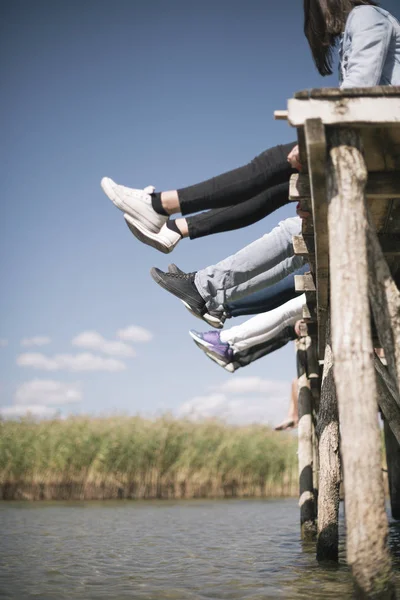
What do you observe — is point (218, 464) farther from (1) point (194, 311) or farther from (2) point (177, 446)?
(1) point (194, 311)

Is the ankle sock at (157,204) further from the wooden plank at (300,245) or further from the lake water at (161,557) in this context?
the lake water at (161,557)

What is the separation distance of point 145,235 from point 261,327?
221cm

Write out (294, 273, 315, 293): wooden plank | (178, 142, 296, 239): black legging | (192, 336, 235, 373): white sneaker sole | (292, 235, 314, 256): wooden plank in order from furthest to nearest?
1. (192, 336, 235, 373): white sneaker sole
2. (294, 273, 315, 293): wooden plank
3. (292, 235, 314, 256): wooden plank
4. (178, 142, 296, 239): black legging

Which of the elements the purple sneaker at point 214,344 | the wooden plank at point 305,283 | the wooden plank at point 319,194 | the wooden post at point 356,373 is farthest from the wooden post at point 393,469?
the wooden post at point 356,373

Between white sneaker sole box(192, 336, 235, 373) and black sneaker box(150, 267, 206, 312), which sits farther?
white sneaker sole box(192, 336, 235, 373)

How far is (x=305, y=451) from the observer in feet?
23.4

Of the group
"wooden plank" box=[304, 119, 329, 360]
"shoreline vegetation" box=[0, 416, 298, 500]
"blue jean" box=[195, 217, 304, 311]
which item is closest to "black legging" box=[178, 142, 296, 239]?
"wooden plank" box=[304, 119, 329, 360]

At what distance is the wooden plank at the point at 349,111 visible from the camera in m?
2.80

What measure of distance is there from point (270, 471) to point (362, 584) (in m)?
12.3

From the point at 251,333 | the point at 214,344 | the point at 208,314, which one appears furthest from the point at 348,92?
the point at 214,344

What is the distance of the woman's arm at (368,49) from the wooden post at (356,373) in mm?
693

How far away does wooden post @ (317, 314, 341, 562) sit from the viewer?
15.3 feet

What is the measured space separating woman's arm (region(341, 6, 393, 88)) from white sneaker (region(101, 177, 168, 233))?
126 cm

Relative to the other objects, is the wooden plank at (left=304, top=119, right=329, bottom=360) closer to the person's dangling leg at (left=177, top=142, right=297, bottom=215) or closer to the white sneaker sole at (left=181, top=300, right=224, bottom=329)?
the person's dangling leg at (left=177, top=142, right=297, bottom=215)
